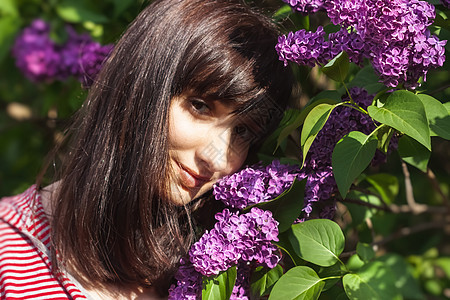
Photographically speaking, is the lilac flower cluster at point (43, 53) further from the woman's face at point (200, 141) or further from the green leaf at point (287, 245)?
the green leaf at point (287, 245)

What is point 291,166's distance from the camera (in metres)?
1.11

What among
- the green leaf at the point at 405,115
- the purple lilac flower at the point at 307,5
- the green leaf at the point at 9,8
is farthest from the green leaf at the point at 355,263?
the green leaf at the point at 9,8

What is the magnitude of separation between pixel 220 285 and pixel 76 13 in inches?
50.0

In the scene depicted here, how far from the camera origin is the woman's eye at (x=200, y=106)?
110cm

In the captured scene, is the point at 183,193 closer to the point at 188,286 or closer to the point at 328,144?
the point at 188,286

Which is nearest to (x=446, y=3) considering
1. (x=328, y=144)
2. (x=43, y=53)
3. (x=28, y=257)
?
(x=328, y=144)

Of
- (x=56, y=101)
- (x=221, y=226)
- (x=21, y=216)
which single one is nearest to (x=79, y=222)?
(x=21, y=216)

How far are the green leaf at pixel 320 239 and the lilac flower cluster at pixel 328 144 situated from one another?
0.03 meters

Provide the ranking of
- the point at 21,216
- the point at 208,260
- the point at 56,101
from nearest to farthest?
the point at 208,260 < the point at 21,216 < the point at 56,101

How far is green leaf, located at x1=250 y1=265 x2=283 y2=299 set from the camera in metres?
1.03

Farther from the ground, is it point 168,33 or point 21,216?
point 168,33

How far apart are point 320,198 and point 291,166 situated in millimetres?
85

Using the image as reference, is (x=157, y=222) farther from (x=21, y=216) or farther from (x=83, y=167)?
(x=21, y=216)

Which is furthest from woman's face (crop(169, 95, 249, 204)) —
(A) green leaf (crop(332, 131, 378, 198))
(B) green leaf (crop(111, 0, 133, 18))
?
(B) green leaf (crop(111, 0, 133, 18))
